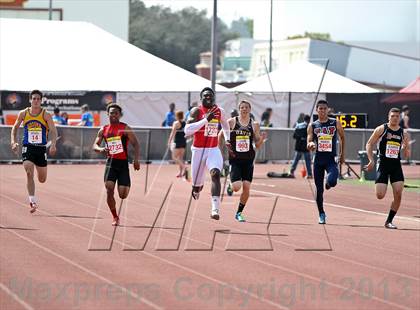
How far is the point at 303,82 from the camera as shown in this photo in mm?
46031

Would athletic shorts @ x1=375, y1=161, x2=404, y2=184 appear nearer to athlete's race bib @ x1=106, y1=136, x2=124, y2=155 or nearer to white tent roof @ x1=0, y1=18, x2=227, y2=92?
athlete's race bib @ x1=106, y1=136, x2=124, y2=155

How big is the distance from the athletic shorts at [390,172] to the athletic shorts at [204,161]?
258 centimetres

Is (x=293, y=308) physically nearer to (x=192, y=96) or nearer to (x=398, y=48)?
(x=192, y=96)

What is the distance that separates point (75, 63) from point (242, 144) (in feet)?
89.3

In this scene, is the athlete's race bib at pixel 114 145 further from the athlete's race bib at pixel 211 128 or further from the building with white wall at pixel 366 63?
the building with white wall at pixel 366 63

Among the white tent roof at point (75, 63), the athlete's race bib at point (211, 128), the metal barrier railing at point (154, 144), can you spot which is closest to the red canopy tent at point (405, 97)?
the metal barrier railing at point (154, 144)

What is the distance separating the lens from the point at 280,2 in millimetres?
104688

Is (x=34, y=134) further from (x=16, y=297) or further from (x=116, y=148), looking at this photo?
(x=16, y=297)

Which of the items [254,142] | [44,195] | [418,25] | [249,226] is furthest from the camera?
[418,25]

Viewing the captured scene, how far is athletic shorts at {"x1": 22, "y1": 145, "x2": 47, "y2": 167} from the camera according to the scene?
1859 centimetres

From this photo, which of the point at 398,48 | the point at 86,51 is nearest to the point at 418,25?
the point at 398,48

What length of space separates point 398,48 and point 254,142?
77.4 metres

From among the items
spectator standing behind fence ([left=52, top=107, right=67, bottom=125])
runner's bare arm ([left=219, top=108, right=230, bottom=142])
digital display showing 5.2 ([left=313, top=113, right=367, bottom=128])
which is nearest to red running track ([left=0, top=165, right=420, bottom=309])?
runner's bare arm ([left=219, top=108, right=230, bottom=142])

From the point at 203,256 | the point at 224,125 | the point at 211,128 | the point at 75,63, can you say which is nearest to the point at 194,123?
the point at 211,128
